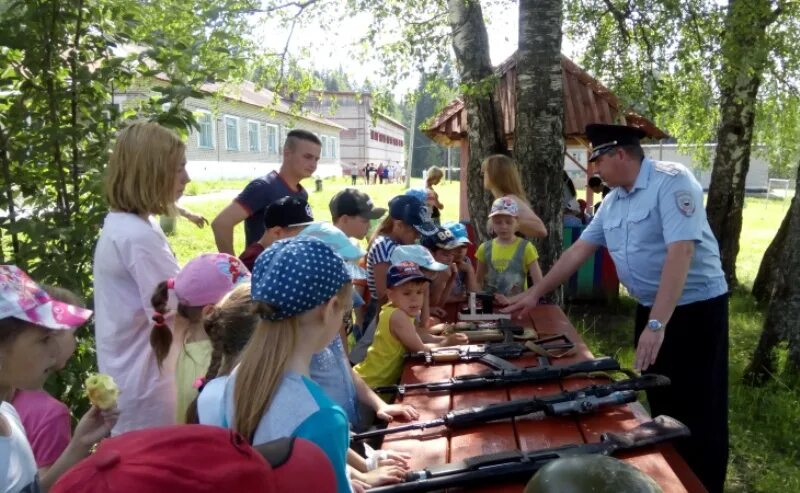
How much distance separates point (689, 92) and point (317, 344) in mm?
7058

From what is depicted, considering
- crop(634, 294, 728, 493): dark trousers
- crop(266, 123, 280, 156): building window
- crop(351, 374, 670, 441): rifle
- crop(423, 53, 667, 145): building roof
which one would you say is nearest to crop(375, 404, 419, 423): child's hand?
crop(351, 374, 670, 441): rifle

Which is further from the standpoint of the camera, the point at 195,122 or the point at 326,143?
the point at 326,143

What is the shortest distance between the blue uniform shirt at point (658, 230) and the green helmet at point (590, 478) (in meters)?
2.02

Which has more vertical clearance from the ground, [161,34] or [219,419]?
[161,34]

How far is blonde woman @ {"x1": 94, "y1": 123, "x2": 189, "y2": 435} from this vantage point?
239cm

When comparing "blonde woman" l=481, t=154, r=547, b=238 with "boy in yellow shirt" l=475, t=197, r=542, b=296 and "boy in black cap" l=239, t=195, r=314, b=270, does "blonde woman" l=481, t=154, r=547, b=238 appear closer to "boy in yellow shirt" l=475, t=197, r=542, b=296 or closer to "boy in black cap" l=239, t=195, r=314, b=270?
"boy in yellow shirt" l=475, t=197, r=542, b=296

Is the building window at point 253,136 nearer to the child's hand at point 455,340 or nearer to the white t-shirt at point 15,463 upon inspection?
the child's hand at point 455,340

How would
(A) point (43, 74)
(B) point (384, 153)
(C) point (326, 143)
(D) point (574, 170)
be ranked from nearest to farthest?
(A) point (43, 74), (D) point (574, 170), (C) point (326, 143), (B) point (384, 153)

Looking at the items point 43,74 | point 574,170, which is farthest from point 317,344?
point 574,170

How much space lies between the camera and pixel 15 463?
1471 mm

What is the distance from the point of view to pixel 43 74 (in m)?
3.11

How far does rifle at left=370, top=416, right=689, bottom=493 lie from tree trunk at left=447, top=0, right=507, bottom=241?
14.7 ft

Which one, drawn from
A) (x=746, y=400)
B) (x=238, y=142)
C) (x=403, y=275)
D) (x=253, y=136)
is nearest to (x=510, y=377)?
(x=403, y=275)

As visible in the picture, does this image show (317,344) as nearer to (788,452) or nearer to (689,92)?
(788,452)
